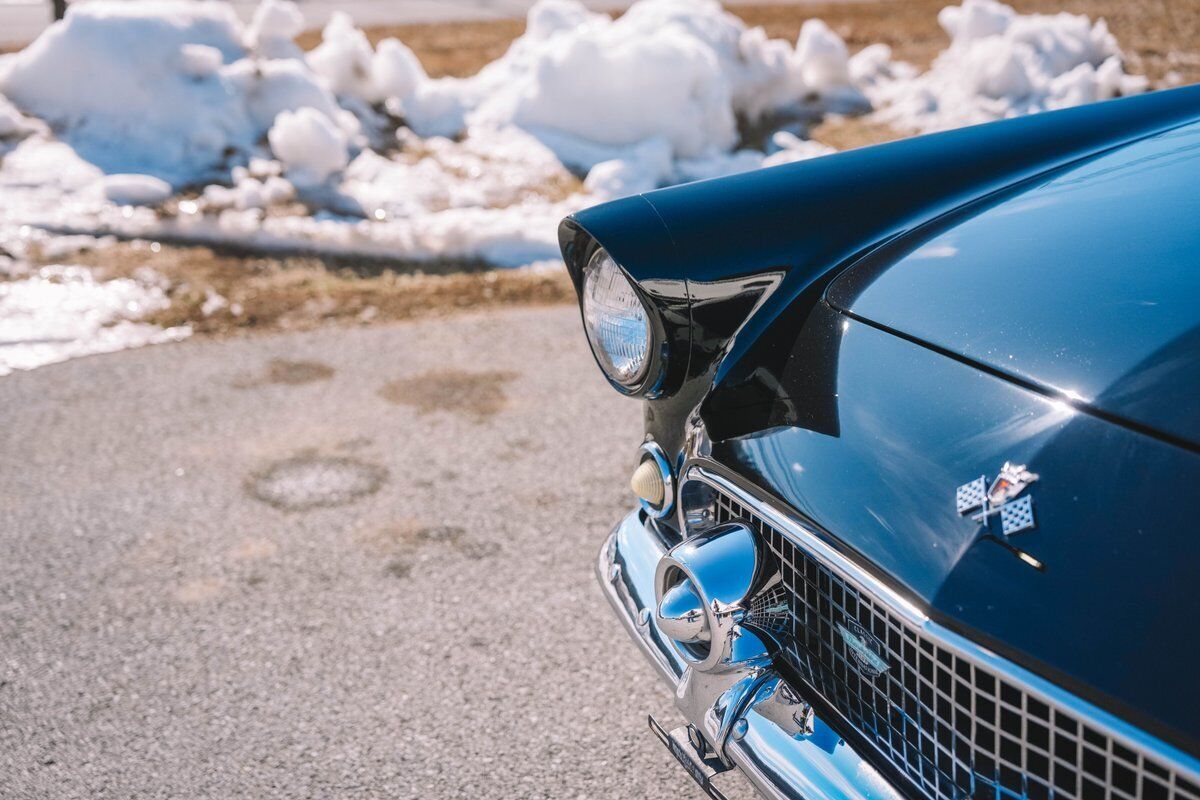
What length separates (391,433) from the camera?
11.3 ft

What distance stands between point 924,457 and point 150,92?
592 centimetres

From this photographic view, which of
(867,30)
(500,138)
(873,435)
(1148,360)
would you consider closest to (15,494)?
(873,435)

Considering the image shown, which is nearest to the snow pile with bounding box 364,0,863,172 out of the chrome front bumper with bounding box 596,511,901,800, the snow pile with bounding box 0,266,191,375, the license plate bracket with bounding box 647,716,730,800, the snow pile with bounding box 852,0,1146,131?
the snow pile with bounding box 852,0,1146,131

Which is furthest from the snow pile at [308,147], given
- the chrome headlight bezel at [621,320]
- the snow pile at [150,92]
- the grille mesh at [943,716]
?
the grille mesh at [943,716]

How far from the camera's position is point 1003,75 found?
21.7 ft

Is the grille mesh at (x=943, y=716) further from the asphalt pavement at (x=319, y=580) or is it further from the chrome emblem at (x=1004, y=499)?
the asphalt pavement at (x=319, y=580)

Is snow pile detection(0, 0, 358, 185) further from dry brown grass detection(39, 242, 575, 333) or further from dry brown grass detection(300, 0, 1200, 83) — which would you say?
dry brown grass detection(300, 0, 1200, 83)

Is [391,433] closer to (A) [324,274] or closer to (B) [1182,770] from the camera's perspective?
(A) [324,274]

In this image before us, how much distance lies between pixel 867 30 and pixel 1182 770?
9.44 metres

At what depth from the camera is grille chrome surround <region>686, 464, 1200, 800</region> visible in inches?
42.3

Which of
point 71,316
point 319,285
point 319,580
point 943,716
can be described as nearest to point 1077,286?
point 943,716

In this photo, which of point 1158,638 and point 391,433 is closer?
point 1158,638

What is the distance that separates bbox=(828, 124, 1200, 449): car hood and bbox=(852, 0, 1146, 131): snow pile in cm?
486

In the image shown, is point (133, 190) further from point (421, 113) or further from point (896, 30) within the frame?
point (896, 30)
